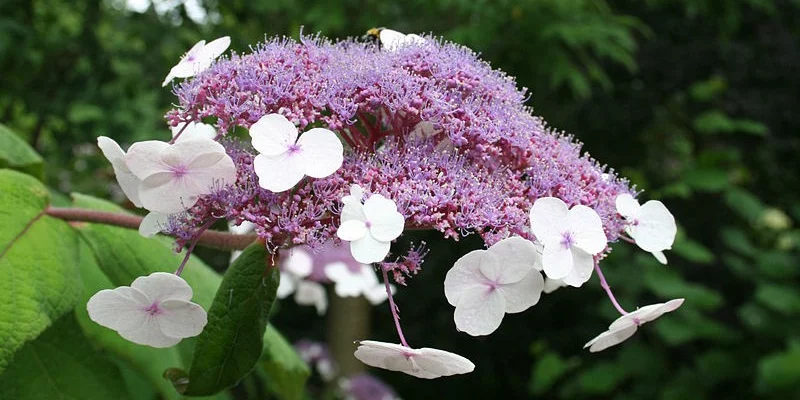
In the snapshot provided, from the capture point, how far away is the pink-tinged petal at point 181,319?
31.8 inches

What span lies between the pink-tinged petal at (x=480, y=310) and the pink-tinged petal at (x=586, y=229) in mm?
99

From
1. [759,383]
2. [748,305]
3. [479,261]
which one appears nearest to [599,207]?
[479,261]

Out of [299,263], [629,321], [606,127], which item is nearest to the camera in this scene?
[629,321]

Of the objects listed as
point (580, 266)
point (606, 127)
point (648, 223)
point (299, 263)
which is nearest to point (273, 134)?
point (580, 266)

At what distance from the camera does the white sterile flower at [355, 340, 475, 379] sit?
0.77m

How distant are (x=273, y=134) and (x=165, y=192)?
13 cm

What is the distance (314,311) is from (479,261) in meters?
4.85

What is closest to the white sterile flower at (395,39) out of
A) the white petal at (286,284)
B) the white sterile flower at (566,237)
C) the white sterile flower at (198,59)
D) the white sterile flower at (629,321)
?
the white sterile flower at (198,59)

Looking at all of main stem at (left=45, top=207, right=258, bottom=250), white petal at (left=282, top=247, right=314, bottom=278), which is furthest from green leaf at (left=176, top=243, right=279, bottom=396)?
white petal at (left=282, top=247, right=314, bottom=278)

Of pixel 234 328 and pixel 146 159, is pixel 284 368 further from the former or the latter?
pixel 146 159

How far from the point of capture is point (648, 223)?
0.98 meters

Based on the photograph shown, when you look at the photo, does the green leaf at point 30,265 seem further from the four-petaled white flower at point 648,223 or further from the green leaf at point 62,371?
the four-petaled white flower at point 648,223

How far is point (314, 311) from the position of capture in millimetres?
5551

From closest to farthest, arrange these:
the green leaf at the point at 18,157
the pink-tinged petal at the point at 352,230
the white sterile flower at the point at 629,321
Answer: the pink-tinged petal at the point at 352,230 < the white sterile flower at the point at 629,321 < the green leaf at the point at 18,157
